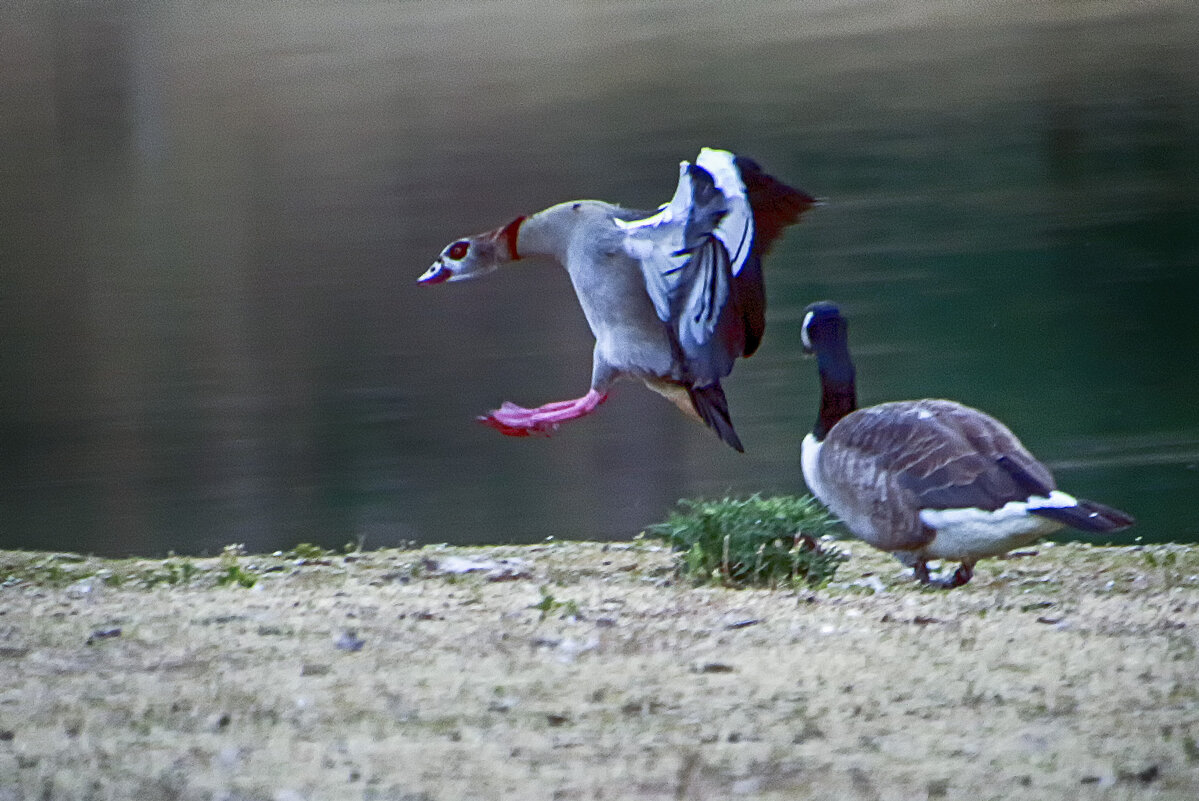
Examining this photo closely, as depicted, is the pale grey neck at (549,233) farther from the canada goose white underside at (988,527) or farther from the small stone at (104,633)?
the small stone at (104,633)

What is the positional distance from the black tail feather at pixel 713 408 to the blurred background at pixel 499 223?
1.85 metres

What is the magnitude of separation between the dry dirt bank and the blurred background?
265 cm

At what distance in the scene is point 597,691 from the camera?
12.3 ft

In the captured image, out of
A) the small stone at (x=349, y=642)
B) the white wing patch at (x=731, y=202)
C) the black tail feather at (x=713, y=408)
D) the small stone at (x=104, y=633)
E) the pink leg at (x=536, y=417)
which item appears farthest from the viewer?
the black tail feather at (x=713, y=408)

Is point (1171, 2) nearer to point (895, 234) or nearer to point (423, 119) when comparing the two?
point (895, 234)

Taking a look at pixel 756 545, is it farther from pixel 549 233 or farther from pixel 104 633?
pixel 104 633

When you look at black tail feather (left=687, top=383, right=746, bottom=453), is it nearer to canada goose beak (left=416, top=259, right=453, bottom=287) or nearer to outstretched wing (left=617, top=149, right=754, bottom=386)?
outstretched wing (left=617, top=149, right=754, bottom=386)

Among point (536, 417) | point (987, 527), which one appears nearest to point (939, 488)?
point (987, 527)

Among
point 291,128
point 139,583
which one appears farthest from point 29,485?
point 291,128

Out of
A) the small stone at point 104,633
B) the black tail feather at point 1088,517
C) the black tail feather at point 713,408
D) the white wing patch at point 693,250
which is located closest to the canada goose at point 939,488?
the black tail feather at point 1088,517

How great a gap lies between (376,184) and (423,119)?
1.08 metres

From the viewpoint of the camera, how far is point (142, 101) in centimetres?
1273

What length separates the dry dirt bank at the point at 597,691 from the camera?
3170 mm

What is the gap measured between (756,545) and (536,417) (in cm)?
84
